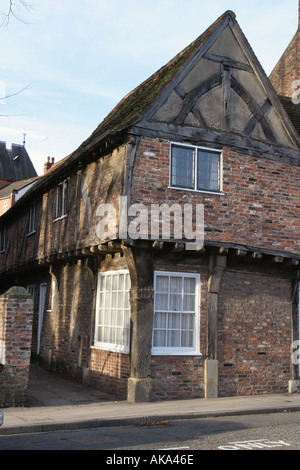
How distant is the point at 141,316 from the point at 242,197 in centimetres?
389

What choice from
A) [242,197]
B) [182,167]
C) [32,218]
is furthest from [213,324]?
[32,218]

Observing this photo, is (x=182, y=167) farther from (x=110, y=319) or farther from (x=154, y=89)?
(x=110, y=319)

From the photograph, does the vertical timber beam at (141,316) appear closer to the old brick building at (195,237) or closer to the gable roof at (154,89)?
the old brick building at (195,237)

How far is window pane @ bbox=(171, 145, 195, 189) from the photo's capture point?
12.7m

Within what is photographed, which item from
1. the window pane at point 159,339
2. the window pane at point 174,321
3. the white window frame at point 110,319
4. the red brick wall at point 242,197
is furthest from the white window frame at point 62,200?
the window pane at point 159,339

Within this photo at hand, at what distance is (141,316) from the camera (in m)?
12.1

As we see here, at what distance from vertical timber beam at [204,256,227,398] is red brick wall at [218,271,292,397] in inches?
9.2

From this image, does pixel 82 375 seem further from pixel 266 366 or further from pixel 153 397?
pixel 266 366

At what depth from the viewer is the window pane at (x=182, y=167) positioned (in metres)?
12.7

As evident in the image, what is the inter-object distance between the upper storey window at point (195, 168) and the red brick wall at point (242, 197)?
0.17 m

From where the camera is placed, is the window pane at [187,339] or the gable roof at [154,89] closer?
the gable roof at [154,89]
